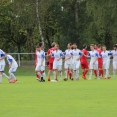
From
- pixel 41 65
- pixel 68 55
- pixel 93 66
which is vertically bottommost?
pixel 93 66

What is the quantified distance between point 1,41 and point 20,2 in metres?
18.1

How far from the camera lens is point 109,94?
2083cm

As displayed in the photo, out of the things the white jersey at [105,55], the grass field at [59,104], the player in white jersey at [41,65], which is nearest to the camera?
the grass field at [59,104]

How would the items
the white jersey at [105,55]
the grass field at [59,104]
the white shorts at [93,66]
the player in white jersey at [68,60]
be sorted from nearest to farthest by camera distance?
1. the grass field at [59,104]
2. the player in white jersey at [68,60]
3. the white shorts at [93,66]
4. the white jersey at [105,55]

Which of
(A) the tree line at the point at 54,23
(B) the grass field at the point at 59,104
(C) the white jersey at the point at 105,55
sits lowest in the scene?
(B) the grass field at the point at 59,104

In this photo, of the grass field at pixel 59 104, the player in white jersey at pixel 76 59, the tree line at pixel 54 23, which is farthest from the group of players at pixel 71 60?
the tree line at pixel 54 23

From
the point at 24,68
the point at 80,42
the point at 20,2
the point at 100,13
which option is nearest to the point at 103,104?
the point at 24,68

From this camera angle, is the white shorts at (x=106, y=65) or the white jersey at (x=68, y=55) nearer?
the white jersey at (x=68, y=55)

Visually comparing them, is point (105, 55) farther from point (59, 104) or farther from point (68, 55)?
point (59, 104)

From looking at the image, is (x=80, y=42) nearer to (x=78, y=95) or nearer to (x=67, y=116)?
(x=78, y=95)

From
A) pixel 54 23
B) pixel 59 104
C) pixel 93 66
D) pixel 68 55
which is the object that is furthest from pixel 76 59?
pixel 54 23

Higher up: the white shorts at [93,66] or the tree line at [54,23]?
the tree line at [54,23]

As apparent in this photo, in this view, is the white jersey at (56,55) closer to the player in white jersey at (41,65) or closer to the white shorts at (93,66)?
the player in white jersey at (41,65)

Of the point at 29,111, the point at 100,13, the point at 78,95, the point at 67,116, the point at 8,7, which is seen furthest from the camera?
the point at 8,7
